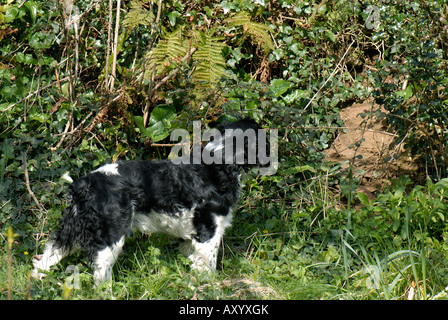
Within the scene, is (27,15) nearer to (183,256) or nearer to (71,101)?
(71,101)

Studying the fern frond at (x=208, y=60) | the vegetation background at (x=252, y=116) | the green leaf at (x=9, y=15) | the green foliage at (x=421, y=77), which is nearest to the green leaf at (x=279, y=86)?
the vegetation background at (x=252, y=116)

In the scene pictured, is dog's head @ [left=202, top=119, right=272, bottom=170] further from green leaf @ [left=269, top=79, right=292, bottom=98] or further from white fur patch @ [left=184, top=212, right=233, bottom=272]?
green leaf @ [left=269, top=79, right=292, bottom=98]

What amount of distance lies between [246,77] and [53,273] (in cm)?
367

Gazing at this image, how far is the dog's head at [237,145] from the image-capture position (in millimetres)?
4652

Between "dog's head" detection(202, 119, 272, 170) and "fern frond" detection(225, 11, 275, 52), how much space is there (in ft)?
6.82

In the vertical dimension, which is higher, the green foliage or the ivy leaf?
the green foliage

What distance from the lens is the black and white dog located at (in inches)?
164

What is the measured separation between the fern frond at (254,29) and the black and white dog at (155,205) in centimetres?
211

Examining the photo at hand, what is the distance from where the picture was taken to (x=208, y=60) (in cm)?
625

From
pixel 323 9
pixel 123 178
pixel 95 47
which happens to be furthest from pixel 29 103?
pixel 323 9

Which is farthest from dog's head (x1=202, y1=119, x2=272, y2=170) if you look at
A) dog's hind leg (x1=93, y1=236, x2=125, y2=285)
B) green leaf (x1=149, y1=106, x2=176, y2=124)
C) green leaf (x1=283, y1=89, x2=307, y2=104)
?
green leaf (x1=283, y1=89, x2=307, y2=104)

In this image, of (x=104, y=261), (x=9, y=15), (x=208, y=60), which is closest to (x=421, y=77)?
(x=208, y=60)

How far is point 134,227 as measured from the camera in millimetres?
4477

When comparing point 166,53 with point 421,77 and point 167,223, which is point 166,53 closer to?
point 167,223
